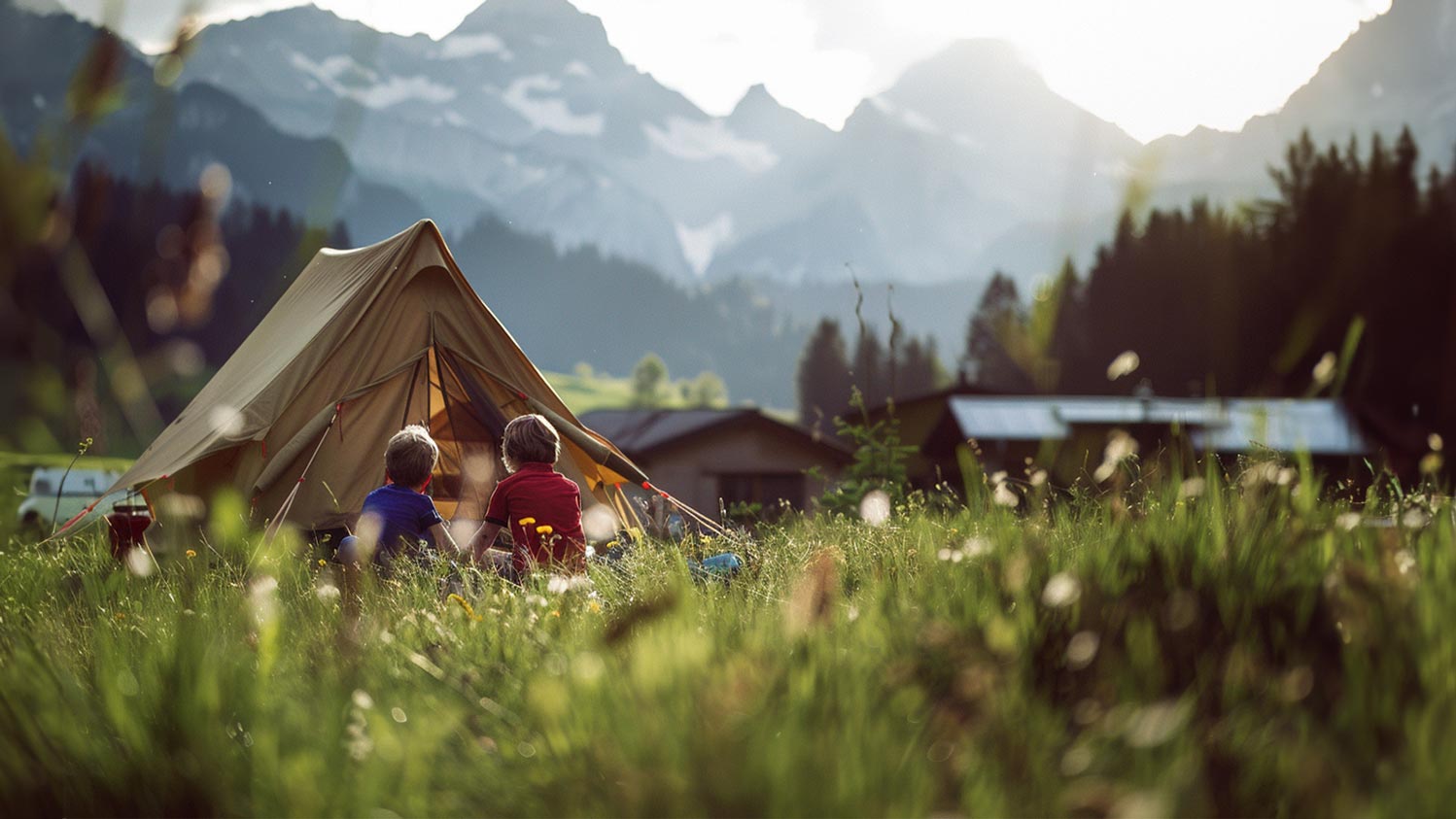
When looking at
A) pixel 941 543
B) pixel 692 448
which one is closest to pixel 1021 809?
pixel 941 543

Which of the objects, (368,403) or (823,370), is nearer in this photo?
(368,403)

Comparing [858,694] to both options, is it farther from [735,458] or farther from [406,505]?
[735,458]

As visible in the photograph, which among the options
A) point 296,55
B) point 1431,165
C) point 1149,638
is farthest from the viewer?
point 1431,165

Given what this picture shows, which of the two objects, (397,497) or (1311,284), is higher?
(397,497)

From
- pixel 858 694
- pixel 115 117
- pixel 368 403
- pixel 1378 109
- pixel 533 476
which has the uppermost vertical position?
pixel 1378 109

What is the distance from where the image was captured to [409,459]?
5.07 meters

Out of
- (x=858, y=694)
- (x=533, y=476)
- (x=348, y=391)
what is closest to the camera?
(x=858, y=694)

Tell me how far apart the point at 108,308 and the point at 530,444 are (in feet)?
14.4

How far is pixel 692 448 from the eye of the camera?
30094mm

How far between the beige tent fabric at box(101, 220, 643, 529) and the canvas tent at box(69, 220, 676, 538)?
0.01 m

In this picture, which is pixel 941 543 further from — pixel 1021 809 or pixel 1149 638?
pixel 1021 809

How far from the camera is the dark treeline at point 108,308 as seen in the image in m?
0.81

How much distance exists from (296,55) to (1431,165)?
37002 mm

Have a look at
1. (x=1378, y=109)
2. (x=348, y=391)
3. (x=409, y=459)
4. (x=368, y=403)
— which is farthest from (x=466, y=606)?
(x=1378, y=109)
